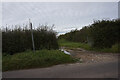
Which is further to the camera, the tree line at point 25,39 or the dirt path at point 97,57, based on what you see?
the tree line at point 25,39

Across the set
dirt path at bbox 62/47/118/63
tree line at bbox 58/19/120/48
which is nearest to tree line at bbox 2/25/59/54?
dirt path at bbox 62/47/118/63

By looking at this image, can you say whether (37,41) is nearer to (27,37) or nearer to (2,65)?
(27,37)

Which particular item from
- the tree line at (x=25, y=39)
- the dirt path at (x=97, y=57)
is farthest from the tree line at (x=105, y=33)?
the tree line at (x=25, y=39)

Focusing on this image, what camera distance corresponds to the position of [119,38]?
9930 mm

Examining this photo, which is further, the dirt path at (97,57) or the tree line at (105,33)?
the tree line at (105,33)

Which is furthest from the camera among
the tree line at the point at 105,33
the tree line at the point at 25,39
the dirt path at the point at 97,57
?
the tree line at the point at 105,33

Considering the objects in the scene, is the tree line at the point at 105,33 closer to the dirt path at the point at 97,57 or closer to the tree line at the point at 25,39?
the dirt path at the point at 97,57

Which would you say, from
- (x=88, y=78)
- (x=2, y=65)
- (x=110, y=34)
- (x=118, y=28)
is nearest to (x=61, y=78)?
(x=88, y=78)

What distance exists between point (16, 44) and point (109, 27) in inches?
345

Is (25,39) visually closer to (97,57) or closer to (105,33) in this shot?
(97,57)

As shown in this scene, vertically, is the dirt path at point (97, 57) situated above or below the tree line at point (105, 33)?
below

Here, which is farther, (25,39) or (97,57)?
(25,39)

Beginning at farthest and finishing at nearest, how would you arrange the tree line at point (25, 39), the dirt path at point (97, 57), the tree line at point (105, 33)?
1. the tree line at point (105, 33)
2. the tree line at point (25, 39)
3. the dirt path at point (97, 57)

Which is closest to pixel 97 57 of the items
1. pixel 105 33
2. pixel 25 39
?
pixel 105 33
